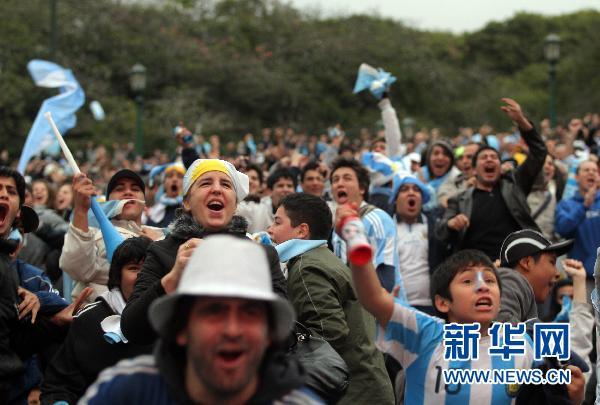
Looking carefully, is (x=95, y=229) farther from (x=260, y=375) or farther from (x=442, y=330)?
(x=260, y=375)

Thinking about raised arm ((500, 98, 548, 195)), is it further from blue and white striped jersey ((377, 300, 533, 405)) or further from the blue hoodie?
blue and white striped jersey ((377, 300, 533, 405))

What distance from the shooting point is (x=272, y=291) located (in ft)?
12.1

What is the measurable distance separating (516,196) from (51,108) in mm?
4104

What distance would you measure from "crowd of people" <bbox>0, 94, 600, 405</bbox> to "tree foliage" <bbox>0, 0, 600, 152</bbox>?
2541 centimetres

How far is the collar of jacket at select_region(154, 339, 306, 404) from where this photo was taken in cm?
285

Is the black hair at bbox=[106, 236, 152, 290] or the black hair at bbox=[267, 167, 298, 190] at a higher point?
the black hair at bbox=[106, 236, 152, 290]

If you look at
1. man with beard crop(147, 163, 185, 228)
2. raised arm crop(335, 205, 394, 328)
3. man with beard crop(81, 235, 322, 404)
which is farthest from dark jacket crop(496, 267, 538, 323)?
man with beard crop(147, 163, 185, 228)

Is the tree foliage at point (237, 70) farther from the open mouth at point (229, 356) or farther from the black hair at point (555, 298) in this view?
the open mouth at point (229, 356)

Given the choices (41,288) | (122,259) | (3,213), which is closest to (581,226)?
(122,259)

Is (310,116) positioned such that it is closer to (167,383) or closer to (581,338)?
(581,338)

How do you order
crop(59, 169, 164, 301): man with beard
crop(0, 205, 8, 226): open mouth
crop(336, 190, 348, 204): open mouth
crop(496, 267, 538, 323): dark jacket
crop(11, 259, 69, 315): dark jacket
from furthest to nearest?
1. crop(336, 190, 348, 204): open mouth
2. crop(59, 169, 164, 301): man with beard
3. crop(496, 267, 538, 323): dark jacket
4. crop(0, 205, 8, 226): open mouth
5. crop(11, 259, 69, 315): dark jacket

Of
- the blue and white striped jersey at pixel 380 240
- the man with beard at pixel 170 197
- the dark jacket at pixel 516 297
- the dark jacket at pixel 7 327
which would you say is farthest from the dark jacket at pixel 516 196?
the dark jacket at pixel 7 327

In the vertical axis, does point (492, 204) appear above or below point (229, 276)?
below

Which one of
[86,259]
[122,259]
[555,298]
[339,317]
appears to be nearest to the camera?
[339,317]
